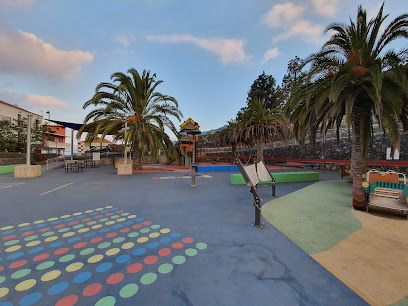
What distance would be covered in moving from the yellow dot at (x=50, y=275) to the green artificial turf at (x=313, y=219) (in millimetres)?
3205

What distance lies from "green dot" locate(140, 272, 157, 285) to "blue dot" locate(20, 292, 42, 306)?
36.9 inches

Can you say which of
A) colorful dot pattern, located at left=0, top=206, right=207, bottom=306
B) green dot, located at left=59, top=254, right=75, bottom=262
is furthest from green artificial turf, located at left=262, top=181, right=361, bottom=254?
green dot, located at left=59, top=254, right=75, bottom=262

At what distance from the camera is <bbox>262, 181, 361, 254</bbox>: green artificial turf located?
2.96 metres

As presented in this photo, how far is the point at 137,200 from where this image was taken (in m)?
5.34

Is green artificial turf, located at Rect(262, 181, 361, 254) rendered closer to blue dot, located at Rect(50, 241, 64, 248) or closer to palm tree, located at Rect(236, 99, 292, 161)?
blue dot, located at Rect(50, 241, 64, 248)

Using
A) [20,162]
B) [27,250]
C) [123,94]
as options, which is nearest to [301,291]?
[27,250]

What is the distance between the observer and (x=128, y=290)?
186cm

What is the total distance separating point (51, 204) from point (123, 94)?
9.98m

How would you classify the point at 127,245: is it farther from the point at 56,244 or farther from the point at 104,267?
the point at 56,244

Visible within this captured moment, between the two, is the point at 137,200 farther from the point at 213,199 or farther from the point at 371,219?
the point at 371,219

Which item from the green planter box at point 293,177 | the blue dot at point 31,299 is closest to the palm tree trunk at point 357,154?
the green planter box at point 293,177

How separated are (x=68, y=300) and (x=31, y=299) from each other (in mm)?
357

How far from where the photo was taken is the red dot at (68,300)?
1.68 metres

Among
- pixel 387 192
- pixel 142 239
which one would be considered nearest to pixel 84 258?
pixel 142 239
